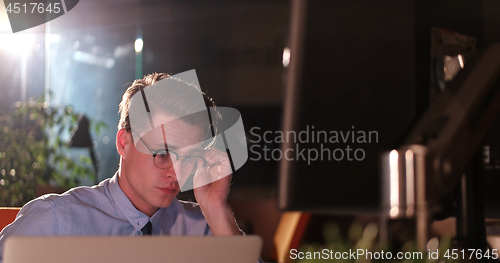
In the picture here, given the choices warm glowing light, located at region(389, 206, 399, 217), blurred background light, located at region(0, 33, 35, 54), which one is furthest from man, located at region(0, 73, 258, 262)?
blurred background light, located at region(0, 33, 35, 54)

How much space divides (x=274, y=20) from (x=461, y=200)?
1976 mm

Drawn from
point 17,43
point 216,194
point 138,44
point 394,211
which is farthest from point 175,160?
point 17,43

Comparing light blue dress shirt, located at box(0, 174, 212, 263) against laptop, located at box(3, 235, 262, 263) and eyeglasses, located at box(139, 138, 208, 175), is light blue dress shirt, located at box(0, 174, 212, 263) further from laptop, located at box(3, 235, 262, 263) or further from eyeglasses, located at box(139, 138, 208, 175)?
laptop, located at box(3, 235, 262, 263)

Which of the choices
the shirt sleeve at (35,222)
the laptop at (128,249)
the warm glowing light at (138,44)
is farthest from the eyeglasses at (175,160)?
the warm glowing light at (138,44)

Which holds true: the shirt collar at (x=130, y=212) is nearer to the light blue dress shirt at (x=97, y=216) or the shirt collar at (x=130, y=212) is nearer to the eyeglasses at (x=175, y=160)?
the light blue dress shirt at (x=97, y=216)

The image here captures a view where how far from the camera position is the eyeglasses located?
147 centimetres

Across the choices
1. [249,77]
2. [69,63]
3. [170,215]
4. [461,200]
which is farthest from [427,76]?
[69,63]

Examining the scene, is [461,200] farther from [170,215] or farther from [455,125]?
[170,215]

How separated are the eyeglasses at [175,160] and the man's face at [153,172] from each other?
0.5 inches

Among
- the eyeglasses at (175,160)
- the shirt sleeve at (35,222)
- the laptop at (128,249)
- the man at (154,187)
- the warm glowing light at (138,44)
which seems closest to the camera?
the laptop at (128,249)

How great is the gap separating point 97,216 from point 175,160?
32cm

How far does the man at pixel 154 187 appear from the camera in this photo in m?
1.34

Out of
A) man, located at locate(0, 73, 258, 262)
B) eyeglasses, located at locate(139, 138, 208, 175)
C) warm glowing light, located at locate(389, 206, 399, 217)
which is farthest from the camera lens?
eyeglasses, located at locate(139, 138, 208, 175)

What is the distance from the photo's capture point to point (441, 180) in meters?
0.44
